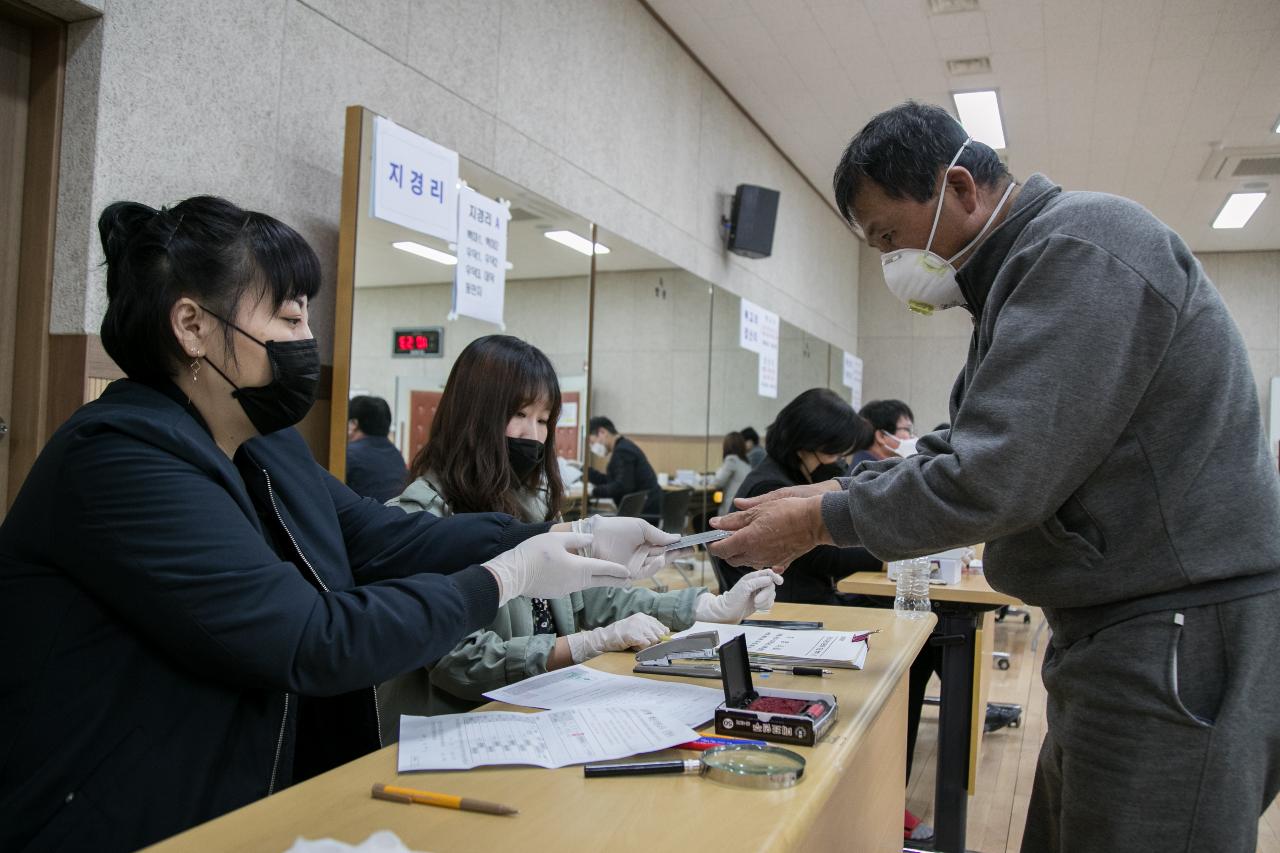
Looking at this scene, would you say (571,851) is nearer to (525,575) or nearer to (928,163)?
(525,575)

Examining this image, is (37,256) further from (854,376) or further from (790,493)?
(854,376)

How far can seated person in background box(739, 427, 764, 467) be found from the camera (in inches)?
254

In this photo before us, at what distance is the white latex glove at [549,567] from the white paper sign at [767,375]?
17.6 ft

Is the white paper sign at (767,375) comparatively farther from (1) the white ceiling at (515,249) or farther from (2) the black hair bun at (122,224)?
(2) the black hair bun at (122,224)

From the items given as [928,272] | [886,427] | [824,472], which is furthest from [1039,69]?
[928,272]

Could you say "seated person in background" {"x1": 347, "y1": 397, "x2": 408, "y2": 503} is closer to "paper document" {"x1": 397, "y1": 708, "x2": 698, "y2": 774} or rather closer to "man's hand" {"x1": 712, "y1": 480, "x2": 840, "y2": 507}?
"man's hand" {"x1": 712, "y1": 480, "x2": 840, "y2": 507}

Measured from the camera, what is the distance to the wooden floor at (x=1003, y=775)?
2.78 m

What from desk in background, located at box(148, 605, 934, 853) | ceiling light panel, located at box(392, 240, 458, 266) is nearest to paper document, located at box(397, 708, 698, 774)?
desk in background, located at box(148, 605, 934, 853)

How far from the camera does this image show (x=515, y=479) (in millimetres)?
2016

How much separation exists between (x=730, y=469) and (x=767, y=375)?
0.98m

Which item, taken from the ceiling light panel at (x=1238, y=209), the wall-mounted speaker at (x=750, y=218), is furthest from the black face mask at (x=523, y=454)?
the ceiling light panel at (x=1238, y=209)

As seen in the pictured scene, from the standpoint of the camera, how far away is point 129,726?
0.97 metres

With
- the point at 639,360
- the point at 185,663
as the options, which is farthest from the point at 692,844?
the point at 639,360

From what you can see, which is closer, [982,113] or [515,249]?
[515,249]
